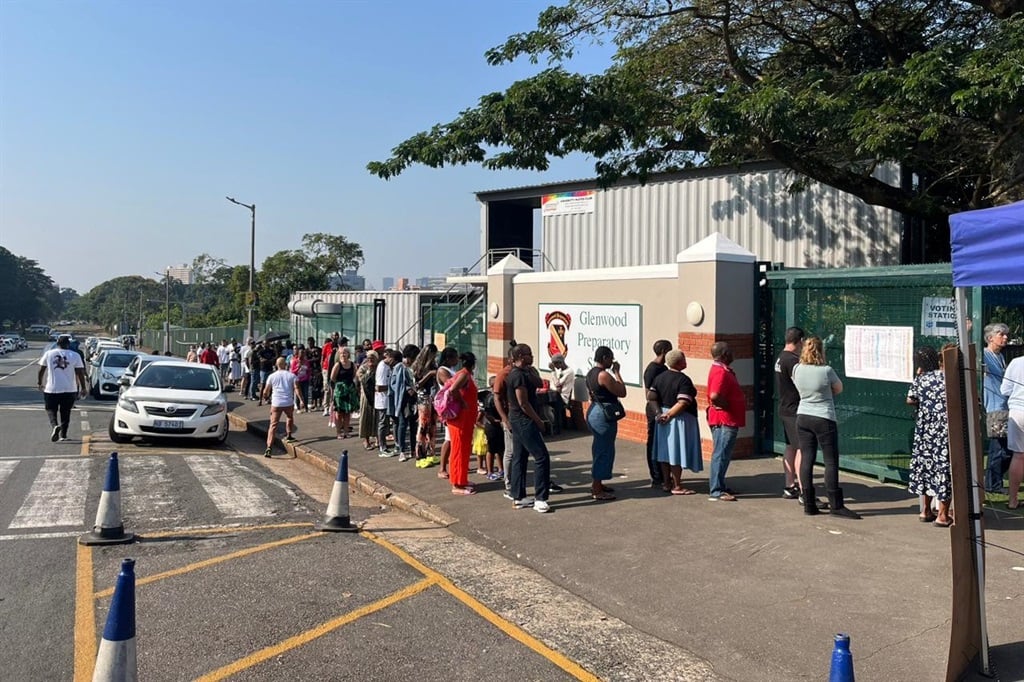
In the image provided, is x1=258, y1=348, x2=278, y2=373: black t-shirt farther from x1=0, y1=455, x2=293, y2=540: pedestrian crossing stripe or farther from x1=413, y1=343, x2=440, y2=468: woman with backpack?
x1=413, y1=343, x2=440, y2=468: woman with backpack

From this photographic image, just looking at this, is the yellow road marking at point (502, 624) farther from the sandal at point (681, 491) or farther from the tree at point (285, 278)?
the tree at point (285, 278)

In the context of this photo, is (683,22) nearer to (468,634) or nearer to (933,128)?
(933,128)

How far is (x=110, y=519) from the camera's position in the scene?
7.17 meters

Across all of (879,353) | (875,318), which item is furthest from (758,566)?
(875,318)

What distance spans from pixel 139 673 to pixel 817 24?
13.6 metres

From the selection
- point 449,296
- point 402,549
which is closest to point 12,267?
point 449,296

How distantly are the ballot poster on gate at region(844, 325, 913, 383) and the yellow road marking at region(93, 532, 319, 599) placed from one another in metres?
5.98

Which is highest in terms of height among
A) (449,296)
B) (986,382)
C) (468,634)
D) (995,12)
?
(995,12)

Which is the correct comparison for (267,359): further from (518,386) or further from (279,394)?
(518,386)

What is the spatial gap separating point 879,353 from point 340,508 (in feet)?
19.1

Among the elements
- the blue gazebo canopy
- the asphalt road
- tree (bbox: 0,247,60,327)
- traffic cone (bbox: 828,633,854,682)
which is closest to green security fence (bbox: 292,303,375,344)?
the asphalt road

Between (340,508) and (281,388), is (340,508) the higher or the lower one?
the lower one

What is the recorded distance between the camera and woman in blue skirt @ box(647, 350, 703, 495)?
27.7 feet

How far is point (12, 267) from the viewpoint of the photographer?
399ft
